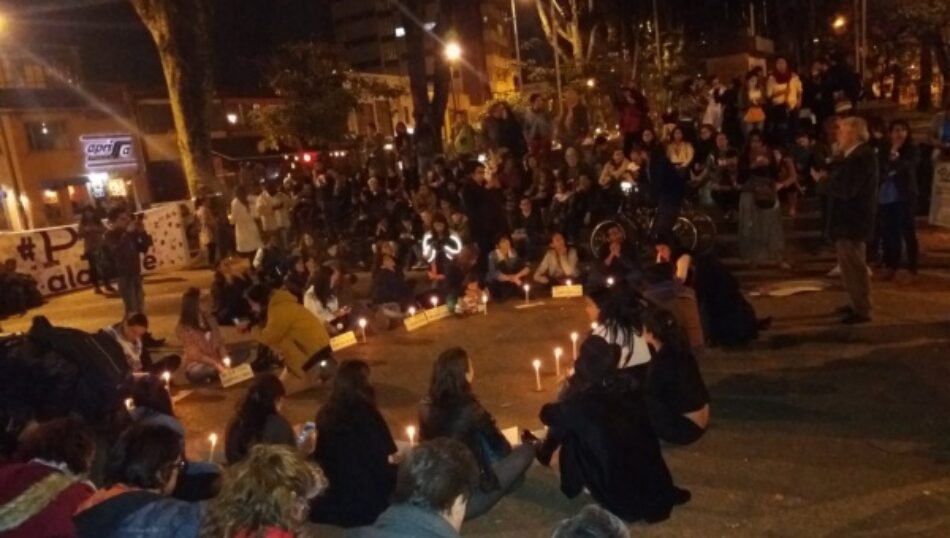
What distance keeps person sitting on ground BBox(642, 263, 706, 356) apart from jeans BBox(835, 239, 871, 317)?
1.97m

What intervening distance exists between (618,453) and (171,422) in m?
3.02

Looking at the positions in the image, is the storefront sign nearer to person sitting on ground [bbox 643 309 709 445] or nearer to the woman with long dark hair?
person sitting on ground [bbox 643 309 709 445]

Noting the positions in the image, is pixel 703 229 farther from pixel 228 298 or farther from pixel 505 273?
pixel 228 298

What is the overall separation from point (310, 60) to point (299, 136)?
118 inches

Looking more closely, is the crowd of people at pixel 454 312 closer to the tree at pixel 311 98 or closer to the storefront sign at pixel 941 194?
the storefront sign at pixel 941 194

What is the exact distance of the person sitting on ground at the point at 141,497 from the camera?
329 cm

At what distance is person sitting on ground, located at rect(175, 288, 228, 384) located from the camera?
9.64m

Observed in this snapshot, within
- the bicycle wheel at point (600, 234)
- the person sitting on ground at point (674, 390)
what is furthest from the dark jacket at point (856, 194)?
the bicycle wheel at point (600, 234)

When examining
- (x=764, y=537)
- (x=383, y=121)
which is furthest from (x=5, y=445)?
(x=383, y=121)

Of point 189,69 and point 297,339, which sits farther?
point 189,69

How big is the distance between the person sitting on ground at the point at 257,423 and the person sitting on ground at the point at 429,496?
7.35ft

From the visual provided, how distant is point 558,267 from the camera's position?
40.9 ft

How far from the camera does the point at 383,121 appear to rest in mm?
54688

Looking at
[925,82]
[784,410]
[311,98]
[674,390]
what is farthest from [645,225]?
[925,82]
